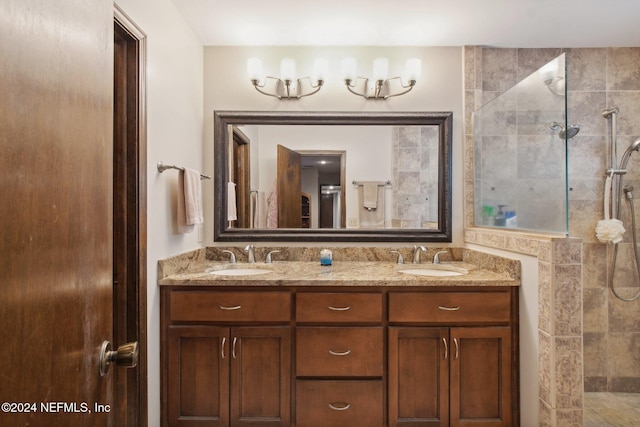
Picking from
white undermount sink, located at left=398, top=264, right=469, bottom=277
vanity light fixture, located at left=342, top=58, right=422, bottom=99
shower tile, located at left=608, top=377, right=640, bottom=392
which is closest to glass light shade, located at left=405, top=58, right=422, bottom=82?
vanity light fixture, located at left=342, top=58, right=422, bottom=99

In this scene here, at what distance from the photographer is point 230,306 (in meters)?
1.84

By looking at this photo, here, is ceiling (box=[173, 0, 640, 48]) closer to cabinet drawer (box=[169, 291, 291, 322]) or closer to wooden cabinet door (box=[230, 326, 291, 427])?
cabinet drawer (box=[169, 291, 291, 322])

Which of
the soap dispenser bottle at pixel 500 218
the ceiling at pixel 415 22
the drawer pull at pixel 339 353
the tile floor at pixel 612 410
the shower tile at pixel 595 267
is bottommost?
the tile floor at pixel 612 410

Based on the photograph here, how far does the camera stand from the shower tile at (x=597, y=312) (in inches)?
93.7

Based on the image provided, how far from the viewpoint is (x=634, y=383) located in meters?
2.37

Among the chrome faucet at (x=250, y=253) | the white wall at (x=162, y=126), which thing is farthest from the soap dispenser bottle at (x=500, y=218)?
the white wall at (x=162, y=126)

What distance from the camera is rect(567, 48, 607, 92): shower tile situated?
7.97 feet

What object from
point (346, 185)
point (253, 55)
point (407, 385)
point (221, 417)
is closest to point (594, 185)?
point (346, 185)

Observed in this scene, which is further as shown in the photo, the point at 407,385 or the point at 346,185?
the point at 346,185

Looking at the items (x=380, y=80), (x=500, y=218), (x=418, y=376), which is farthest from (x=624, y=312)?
(x=380, y=80)

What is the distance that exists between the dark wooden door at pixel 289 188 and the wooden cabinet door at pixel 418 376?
40.6 inches

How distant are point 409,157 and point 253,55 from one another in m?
1.33

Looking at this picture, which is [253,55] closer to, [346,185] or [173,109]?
[173,109]

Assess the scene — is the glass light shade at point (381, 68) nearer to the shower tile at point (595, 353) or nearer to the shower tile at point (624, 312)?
the shower tile at point (624, 312)
